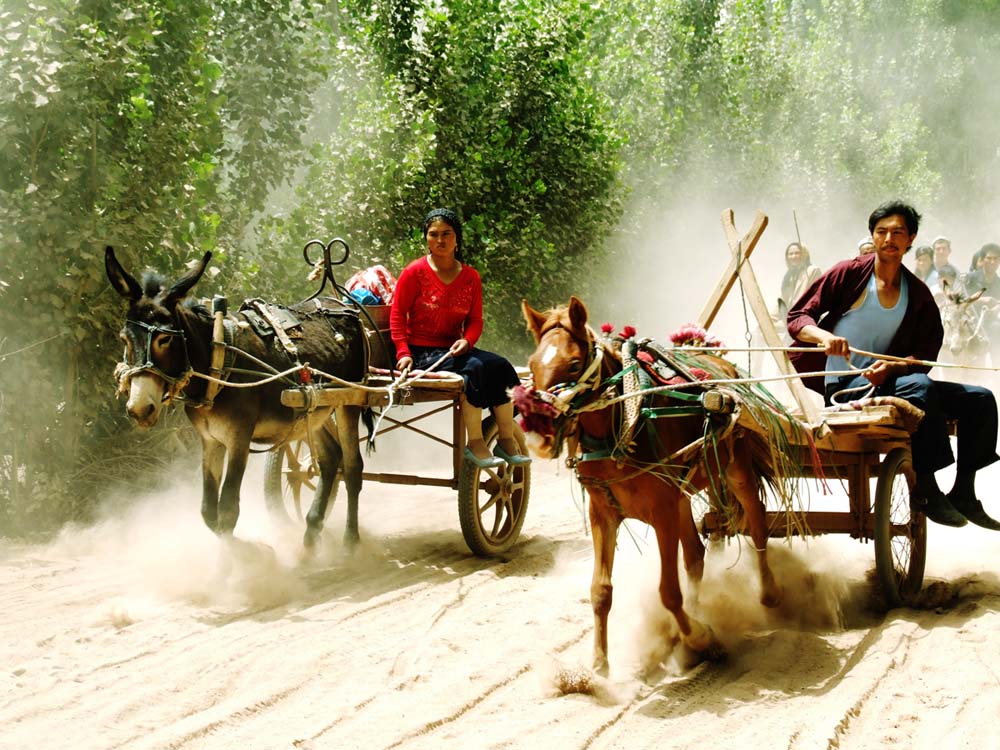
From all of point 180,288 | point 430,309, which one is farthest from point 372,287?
point 180,288

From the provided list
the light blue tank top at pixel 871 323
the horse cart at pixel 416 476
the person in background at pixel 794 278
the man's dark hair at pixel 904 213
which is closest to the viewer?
the man's dark hair at pixel 904 213

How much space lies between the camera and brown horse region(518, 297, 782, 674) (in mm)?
4711

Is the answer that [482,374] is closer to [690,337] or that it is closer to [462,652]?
[690,337]

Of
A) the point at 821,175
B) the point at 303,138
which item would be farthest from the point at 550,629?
the point at 821,175

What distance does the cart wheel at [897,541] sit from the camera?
19.1ft

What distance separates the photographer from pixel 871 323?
6.05 meters

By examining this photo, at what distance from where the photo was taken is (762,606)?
6.11 metres

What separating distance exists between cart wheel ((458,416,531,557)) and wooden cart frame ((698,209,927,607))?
1961 millimetres

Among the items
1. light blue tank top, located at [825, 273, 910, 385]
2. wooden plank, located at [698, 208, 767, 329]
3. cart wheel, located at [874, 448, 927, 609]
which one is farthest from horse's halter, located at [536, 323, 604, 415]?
cart wheel, located at [874, 448, 927, 609]

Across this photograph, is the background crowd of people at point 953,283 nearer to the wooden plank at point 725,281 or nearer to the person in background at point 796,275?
the person in background at point 796,275

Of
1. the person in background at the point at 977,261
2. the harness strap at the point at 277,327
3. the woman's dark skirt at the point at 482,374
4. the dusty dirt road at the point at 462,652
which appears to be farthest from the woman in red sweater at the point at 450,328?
the person in background at the point at 977,261

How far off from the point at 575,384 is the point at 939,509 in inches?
94.9

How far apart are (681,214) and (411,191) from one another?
54.3 feet

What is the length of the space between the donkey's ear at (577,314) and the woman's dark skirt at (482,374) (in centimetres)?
258
